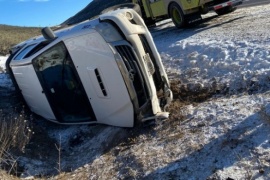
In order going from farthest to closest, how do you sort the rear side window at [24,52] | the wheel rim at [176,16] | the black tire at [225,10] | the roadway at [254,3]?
the roadway at [254,3] < the black tire at [225,10] < the wheel rim at [176,16] < the rear side window at [24,52]

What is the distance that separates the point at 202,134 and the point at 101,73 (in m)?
1.91

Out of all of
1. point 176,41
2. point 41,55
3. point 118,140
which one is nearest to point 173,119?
point 118,140

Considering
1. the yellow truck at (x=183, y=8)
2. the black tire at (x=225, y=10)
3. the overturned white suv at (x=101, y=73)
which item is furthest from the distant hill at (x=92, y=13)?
the overturned white suv at (x=101, y=73)

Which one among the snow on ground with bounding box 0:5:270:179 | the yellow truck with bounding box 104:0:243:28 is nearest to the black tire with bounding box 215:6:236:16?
the yellow truck with bounding box 104:0:243:28

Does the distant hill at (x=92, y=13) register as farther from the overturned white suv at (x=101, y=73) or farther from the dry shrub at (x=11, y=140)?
the dry shrub at (x=11, y=140)

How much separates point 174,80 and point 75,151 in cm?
258

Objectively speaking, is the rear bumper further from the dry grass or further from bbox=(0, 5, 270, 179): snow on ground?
the dry grass

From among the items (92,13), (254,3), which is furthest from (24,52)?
(92,13)

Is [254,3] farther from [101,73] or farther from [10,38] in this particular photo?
[10,38]

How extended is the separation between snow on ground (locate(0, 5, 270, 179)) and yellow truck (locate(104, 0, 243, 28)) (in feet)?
11.0

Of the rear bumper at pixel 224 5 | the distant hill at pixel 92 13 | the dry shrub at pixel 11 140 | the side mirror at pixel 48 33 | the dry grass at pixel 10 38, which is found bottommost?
the distant hill at pixel 92 13

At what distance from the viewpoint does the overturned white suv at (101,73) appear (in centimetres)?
658

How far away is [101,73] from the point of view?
264 inches

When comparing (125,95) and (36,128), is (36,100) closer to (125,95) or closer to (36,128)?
(36,128)
